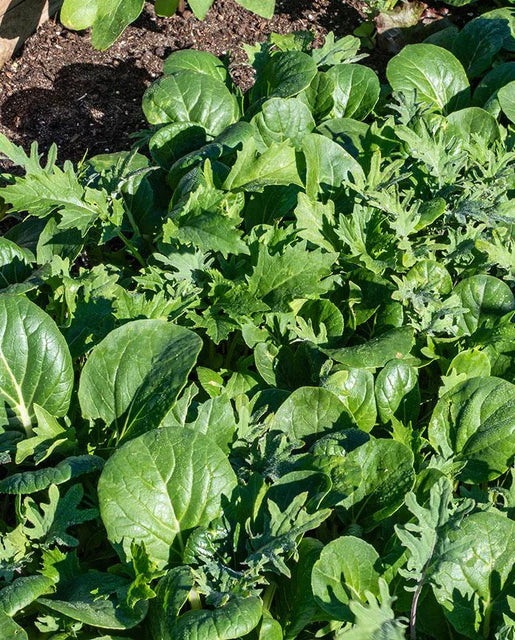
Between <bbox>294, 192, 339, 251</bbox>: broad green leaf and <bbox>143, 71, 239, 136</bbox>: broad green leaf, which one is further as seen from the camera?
<bbox>143, 71, 239, 136</bbox>: broad green leaf

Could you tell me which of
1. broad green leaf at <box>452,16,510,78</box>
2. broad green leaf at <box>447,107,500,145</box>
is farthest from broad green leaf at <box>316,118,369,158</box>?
broad green leaf at <box>452,16,510,78</box>

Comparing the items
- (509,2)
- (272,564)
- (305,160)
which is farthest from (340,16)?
(272,564)

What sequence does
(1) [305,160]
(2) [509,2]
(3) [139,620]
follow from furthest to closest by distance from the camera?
(2) [509,2]
(1) [305,160]
(3) [139,620]

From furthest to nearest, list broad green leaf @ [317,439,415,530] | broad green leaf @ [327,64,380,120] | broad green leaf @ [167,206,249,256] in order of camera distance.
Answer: broad green leaf @ [327,64,380,120]
broad green leaf @ [167,206,249,256]
broad green leaf @ [317,439,415,530]

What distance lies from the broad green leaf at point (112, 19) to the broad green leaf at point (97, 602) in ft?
6.56

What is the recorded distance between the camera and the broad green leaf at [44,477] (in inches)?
80.0

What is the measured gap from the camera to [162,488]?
6.79 feet

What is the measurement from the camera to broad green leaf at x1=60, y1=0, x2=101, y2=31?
10.7ft

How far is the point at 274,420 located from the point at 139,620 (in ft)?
2.09

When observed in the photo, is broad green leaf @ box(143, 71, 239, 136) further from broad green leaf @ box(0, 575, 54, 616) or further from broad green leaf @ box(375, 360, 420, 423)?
broad green leaf @ box(0, 575, 54, 616)

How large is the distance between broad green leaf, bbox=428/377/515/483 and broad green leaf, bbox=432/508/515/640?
0.35 metres

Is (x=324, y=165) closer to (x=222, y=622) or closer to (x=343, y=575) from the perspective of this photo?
(x=343, y=575)

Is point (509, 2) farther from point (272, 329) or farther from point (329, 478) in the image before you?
point (329, 478)

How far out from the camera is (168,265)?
275cm
